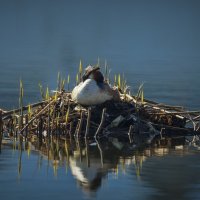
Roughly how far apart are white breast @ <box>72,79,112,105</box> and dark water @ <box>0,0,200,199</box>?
215 cm

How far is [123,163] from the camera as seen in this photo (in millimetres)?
16828

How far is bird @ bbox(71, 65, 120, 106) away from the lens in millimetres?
19562

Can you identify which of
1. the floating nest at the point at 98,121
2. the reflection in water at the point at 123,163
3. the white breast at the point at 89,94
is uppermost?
the white breast at the point at 89,94

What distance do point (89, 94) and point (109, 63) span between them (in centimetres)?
2552

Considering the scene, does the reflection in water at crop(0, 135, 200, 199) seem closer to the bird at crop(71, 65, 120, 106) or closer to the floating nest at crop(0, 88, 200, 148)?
the floating nest at crop(0, 88, 200, 148)

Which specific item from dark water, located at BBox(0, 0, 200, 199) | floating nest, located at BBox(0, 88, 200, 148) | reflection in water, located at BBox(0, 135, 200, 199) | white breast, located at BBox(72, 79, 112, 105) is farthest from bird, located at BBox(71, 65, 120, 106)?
dark water, located at BBox(0, 0, 200, 199)

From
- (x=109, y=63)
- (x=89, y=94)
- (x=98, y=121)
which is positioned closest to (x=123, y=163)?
(x=98, y=121)

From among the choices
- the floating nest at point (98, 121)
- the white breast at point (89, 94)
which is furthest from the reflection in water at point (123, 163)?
the white breast at point (89, 94)

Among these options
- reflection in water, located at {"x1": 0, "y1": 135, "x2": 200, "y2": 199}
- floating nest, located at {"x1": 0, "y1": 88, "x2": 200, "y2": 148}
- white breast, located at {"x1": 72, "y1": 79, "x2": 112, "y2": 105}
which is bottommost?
reflection in water, located at {"x1": 0, "y1": 135, "x2": 200, "y2": 199}

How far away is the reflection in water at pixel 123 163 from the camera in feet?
49.9

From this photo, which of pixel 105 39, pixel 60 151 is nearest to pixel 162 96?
pixel 60 151

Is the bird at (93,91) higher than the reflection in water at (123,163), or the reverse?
the bird at (93,91)

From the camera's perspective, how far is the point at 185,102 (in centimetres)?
2605

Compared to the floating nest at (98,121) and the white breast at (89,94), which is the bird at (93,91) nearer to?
the white breast at (89,94)
